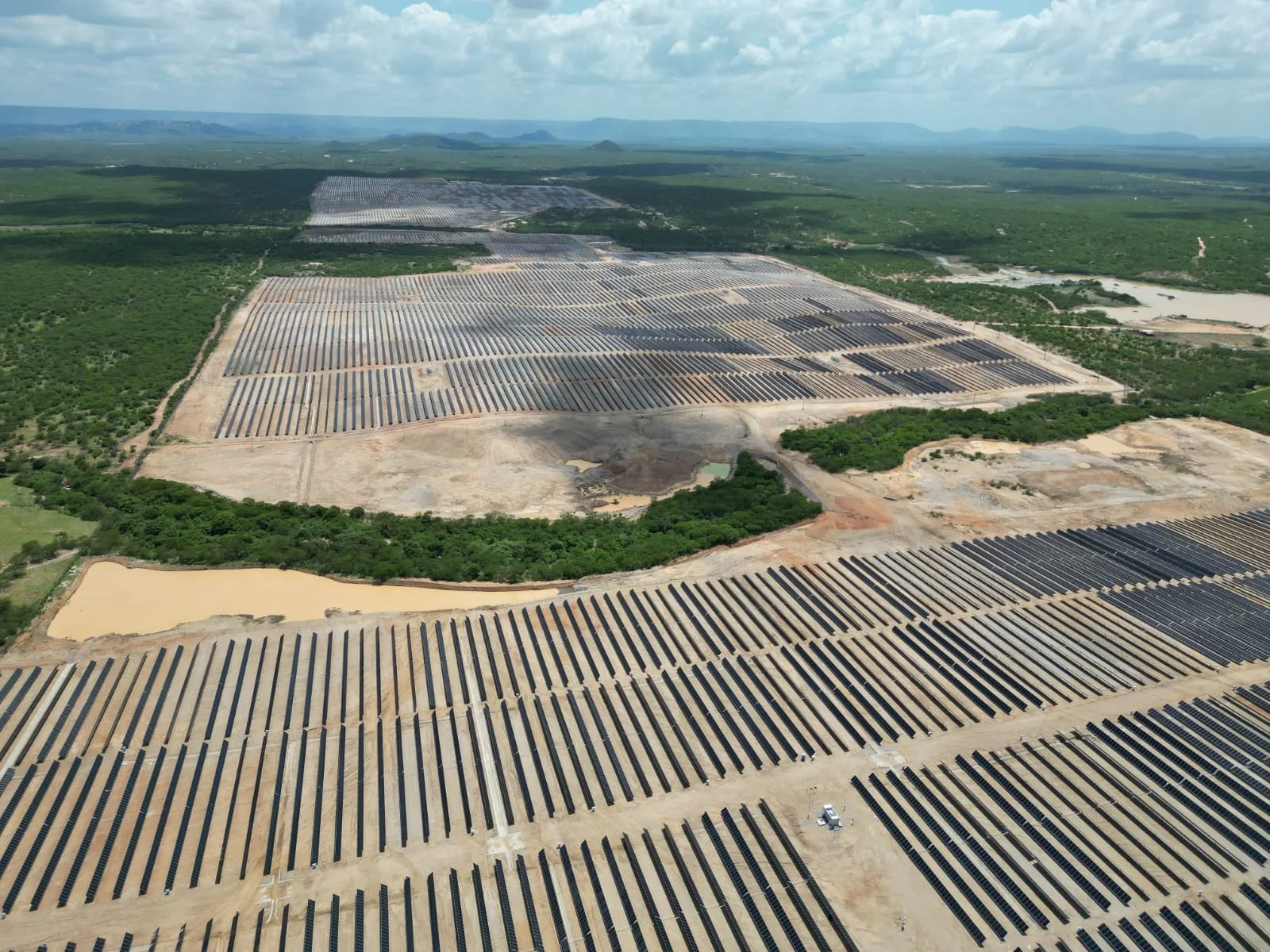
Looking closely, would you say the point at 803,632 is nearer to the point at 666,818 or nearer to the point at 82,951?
the point at 666,818

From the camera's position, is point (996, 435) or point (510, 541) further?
point (996, 435)

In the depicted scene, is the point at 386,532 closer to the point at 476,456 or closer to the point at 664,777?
the point at 476,456

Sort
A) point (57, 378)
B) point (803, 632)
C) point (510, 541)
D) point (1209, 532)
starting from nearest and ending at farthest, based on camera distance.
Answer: point (803, 632) < point (510, 541) < point (1209, 532) < point (57, 378)

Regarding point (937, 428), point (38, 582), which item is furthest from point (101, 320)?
point (937, 428)

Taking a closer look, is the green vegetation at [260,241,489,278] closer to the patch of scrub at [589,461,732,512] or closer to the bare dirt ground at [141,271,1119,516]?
the bare dirt ground at [141,271,1119,516]

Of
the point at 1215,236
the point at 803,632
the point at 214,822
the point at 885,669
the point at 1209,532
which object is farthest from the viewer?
the point at 1215,236

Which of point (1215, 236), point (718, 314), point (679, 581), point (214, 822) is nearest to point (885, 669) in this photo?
point (679, 581)

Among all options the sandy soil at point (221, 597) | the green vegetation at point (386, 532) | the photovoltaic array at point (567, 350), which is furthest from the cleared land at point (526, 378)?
the sandy soil at point (221, 597)
